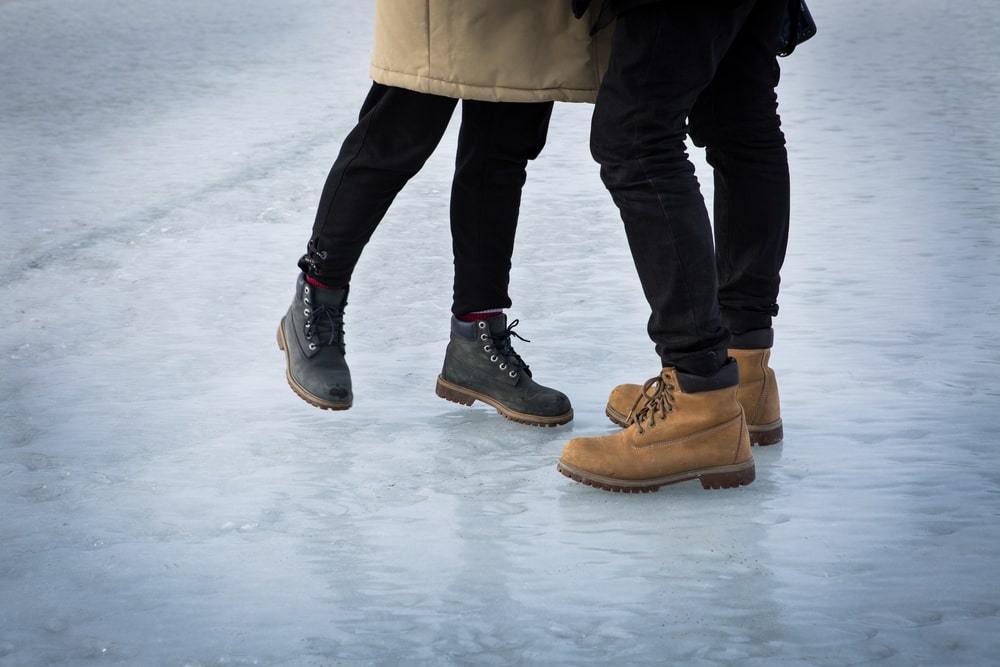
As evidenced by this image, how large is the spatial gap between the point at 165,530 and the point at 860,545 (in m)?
0.83

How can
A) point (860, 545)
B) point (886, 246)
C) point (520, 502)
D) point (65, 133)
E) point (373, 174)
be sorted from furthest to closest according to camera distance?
1. point (65, 133)
2. point (886, 246)
3. point (373, 174)
4. point (520, 502)
5. point (860, 545)

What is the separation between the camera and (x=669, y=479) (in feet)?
5.24

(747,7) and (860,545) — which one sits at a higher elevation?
(747,7)

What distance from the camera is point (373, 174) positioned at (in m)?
1.79

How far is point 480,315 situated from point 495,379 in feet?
0.36

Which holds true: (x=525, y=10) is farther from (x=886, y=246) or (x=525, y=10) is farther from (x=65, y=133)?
(x=65, y=133)

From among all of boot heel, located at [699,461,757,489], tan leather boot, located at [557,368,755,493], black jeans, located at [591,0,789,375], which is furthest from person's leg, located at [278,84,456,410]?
boot heel, located at [699,461,757,489]

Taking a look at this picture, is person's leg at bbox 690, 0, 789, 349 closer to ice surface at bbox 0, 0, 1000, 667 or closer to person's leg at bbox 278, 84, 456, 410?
ice surface at bbox 0, 0, 1000, 667

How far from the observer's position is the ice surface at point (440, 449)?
1.27 m

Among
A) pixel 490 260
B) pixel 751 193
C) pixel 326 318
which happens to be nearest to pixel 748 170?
pixel 751 193

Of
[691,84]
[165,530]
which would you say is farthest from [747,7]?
[165,530]

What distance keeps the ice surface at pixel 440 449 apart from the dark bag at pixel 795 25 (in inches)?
21.6

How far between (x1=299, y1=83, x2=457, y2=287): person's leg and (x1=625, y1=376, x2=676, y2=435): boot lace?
472 mm

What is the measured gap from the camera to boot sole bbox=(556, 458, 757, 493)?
1587 mm
